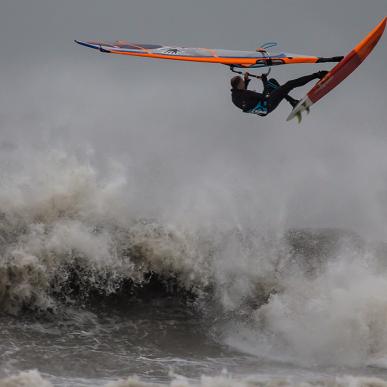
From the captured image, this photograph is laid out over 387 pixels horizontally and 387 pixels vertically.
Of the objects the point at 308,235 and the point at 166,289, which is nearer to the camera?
the point at 166,289

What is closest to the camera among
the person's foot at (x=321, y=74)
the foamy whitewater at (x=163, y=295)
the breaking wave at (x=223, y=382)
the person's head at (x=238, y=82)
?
the breaking wave at (x=223, y=382)

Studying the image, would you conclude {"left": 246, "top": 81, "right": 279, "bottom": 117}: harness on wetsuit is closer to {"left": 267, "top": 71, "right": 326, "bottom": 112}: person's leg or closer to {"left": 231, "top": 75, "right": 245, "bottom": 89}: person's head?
{"left": 267, "top": 71, "right": 326, "bottom": 112}: person's leg

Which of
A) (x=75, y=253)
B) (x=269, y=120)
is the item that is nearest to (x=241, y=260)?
(x=75, y=253)

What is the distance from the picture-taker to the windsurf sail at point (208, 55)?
29.0 ft

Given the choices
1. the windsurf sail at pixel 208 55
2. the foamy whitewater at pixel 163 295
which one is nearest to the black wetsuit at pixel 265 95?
the windsurf sail at pixel 208 55

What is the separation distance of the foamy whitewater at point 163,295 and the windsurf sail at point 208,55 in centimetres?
263

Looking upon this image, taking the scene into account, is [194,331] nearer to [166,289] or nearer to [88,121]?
[166,289]

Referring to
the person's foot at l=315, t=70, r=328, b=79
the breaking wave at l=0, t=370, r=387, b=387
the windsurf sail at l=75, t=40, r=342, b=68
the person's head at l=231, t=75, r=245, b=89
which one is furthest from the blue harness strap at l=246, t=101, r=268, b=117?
the breaking wave at l=0, t=370, r=387, b=387

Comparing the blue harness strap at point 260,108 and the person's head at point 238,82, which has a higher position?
the person's head at point 238,82

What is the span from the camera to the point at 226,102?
156 feet

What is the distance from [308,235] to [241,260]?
3.06 m

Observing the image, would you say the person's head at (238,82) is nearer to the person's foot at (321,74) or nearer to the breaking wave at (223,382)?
the person's foot at (321,74)

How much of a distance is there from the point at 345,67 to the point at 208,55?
200cm

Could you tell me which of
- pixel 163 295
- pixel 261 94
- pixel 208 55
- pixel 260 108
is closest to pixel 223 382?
pixel 163 295
